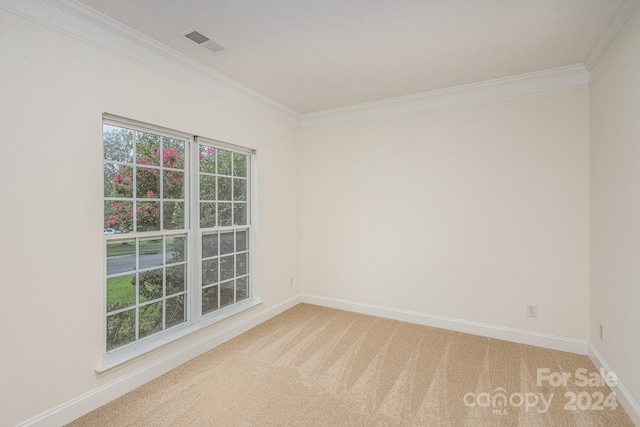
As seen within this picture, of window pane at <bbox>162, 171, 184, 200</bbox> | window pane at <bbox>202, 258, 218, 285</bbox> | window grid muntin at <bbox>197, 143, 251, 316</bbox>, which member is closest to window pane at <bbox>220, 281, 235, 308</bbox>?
window grid muntin at <bbox>197, 143, 251, 316</bbox>

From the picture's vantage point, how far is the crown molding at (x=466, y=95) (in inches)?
116

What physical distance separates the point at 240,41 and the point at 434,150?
2.40 metres

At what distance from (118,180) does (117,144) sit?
283 millimetres

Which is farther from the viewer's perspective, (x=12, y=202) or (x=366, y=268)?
(x=366, y=268)

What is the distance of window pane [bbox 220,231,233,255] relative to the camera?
335cm

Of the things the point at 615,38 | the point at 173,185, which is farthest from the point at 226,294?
the point at 615,38

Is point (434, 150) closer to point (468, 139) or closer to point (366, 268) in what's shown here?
point (468, 139)

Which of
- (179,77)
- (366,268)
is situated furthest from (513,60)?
(179,77)

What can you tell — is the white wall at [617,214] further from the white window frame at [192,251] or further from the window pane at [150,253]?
the window pane at [150,253]

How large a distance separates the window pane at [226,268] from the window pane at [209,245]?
15 centimetres

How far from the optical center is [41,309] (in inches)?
75.6

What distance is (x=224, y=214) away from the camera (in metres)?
3.38

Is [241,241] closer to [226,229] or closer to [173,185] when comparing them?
[226,229]

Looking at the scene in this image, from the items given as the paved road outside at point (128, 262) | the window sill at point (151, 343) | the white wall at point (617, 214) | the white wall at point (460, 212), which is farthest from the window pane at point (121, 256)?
the white wall at point (617, 214)
